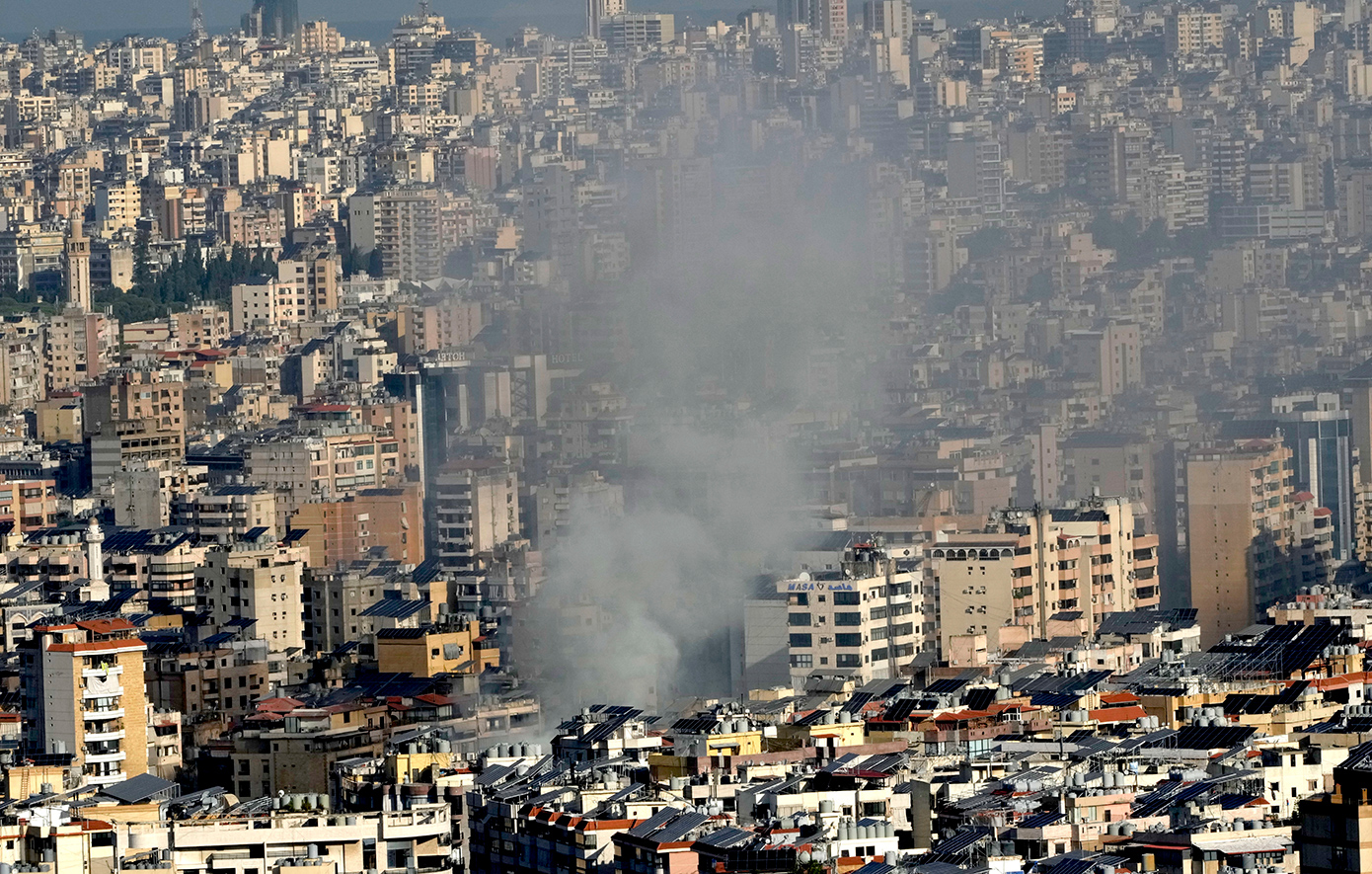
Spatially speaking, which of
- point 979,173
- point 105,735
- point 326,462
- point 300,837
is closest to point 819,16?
point 979,173

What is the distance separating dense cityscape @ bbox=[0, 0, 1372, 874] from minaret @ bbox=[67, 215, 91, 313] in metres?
0.22

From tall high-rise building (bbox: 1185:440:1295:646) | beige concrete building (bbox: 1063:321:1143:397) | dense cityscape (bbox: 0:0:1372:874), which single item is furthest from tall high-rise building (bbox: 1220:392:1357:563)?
beige concrete building (bbox: 1063:321:1143:397)

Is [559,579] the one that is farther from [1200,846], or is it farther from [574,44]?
[574,44]

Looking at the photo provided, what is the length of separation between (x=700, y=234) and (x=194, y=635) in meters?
14.1

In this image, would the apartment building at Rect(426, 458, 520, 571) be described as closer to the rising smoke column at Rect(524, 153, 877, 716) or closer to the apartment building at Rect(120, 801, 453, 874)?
the rising smoke column at Rect(524, 153, 877, 716)

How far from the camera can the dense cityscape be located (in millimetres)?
18719

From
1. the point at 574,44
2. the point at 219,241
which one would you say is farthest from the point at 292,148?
the point at 574,44

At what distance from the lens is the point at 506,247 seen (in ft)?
152

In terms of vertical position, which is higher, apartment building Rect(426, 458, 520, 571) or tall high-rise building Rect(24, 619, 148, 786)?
apartment building Rect(426, 458, 520, 571)

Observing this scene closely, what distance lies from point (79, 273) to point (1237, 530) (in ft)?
100

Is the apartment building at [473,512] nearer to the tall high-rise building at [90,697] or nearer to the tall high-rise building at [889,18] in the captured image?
the tall high-rise building at [90,697]

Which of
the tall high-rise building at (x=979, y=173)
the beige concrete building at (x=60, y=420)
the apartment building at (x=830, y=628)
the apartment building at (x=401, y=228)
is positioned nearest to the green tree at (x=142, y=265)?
the apartment building at (x=401, y=228)

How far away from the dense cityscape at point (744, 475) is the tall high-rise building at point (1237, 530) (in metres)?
0.05

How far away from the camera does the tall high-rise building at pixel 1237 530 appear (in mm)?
30859
